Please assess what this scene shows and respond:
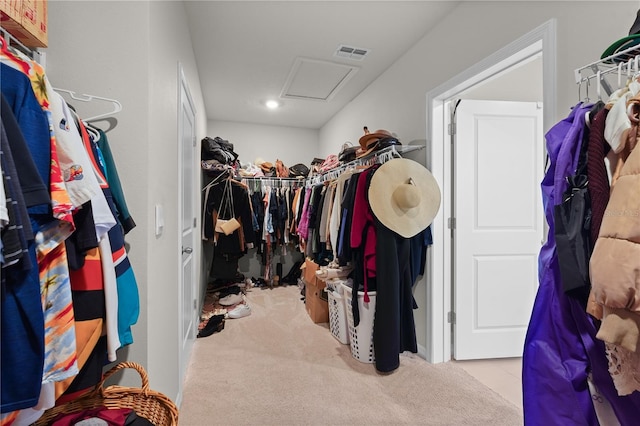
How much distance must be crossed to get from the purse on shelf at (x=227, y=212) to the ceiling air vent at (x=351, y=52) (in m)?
1.89

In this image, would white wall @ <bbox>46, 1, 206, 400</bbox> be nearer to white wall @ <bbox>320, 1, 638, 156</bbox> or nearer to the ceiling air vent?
the ceiling air vent

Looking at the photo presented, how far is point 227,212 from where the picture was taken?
11.4 ft

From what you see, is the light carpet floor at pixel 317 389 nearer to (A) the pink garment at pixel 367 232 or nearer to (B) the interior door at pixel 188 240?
(B) the interior door at pixel 188 240

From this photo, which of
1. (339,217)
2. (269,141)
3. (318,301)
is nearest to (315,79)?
(339,217)

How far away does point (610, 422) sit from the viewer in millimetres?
863

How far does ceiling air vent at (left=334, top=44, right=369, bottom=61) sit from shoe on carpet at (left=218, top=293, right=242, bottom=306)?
276 centimetres

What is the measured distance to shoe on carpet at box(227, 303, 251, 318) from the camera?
3127 mm

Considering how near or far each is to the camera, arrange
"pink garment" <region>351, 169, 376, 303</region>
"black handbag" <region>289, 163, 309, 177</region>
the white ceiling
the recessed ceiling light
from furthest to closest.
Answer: "black handbag" <region>289, 163, 309, 177</region>, the recessed ceiling light, "pink garment" <region>351, 169, 376, 303</region>, the white ceiling

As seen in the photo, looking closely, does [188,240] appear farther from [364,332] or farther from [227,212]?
[364,332]

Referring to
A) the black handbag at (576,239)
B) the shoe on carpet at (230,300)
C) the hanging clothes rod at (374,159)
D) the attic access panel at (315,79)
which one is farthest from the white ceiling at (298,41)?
the shoe on carpet at (230,300)

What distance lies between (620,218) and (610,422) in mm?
631

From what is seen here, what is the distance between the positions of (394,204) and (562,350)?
4.18ft

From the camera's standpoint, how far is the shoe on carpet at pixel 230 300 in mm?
3316

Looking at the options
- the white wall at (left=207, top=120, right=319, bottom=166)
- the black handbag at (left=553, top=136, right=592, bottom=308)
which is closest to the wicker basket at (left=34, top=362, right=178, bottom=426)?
the black handbag at (left=553, top=136, right=592, bottom=308)
